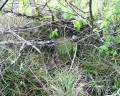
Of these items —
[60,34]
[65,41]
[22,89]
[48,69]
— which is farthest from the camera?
[60,34]

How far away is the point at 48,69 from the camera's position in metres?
3.11

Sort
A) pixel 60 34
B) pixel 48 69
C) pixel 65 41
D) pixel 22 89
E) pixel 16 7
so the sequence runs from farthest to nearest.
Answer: pixel 16 7
pixel 60 34
pixel 65 41
pixel 48 69
pixel 22 89

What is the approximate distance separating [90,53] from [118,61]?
0.35 meters

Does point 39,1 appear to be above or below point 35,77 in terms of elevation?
above

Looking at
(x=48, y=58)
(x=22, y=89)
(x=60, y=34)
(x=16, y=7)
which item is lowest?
(x=22, y=89)

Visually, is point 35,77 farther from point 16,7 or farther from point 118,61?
point 16,7

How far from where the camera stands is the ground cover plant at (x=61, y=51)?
2835 millimetres

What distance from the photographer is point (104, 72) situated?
3107mm

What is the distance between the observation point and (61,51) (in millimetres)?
3316

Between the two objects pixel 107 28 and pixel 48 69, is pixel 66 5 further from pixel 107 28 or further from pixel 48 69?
pixel 48 69

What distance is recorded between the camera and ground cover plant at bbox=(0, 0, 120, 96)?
9.30 feet

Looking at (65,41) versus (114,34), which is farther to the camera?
(65,41)

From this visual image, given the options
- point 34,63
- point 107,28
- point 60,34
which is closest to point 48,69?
point 34,63

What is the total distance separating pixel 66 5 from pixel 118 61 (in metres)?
0.91
